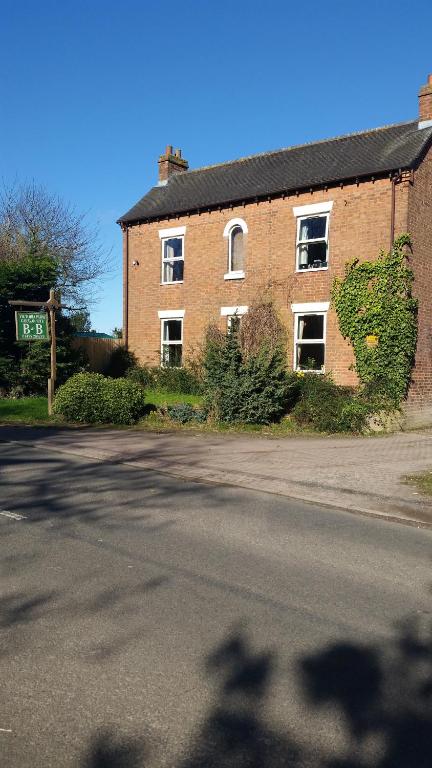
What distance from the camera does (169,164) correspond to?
2486 centimetres

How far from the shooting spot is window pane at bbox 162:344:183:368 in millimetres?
22312

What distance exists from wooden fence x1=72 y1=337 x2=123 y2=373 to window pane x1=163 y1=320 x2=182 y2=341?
2265mm

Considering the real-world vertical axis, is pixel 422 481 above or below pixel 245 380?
below

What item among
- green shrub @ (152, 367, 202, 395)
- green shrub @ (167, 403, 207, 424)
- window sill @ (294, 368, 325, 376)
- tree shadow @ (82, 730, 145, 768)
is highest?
window sill @ (294, 368, 325, 376)

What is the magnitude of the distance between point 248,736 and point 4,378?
19349 mm

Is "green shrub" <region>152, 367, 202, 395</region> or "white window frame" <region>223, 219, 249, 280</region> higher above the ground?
"white window frame" <region>223, 219, 249, 280</region>

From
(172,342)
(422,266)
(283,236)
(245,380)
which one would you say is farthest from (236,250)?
(245,380)

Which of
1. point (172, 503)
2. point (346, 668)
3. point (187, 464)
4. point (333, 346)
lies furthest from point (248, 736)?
point (333, 346)

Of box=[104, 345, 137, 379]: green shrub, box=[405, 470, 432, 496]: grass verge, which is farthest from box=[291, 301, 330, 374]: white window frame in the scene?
box=[405, 470, 432, 496]: grass verge

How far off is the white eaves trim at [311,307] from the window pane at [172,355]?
4907 mm

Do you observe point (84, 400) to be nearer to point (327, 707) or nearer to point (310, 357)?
point (310, 357)

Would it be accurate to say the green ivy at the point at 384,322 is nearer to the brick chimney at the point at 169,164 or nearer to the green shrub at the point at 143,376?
the green shrub at the point at 143,376

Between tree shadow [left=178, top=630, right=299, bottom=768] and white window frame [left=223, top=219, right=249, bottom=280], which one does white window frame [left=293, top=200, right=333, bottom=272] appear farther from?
tree shadow [left=178, top=630, right=299, bottom=768]

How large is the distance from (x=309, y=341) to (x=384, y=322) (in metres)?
2.69
